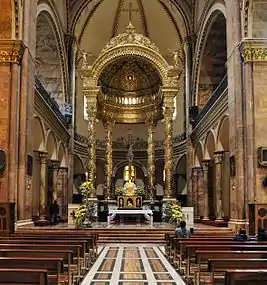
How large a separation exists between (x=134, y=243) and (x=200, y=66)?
48.2ft

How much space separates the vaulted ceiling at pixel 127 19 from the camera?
104 ft

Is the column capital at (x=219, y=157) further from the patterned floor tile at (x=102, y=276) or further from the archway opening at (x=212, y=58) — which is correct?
the patterned floor tile at (x=102, y=276)

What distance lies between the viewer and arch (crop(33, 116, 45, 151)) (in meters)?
22.6

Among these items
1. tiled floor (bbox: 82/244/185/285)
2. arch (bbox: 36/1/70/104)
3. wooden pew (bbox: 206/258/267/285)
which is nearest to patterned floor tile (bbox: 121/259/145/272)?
tiled floor (bbox: 82/244/185/285)

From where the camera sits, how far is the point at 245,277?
5.09 m

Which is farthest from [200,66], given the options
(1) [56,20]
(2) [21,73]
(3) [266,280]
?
(3) [266,280]

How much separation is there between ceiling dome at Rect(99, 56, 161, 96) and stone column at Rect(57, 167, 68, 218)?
6.03m

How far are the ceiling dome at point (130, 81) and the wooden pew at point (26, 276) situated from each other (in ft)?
89.7

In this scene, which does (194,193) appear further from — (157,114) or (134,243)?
(134,243)

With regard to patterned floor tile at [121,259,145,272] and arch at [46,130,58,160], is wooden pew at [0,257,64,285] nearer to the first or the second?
patterned floor tile at [121,259,145,272]

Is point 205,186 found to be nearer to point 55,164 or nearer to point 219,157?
point 219,157

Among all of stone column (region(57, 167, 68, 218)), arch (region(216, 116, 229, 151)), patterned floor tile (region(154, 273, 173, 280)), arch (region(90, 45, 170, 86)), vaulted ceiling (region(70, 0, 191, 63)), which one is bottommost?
patterned floor tile (region(154, 273, 173, 280))

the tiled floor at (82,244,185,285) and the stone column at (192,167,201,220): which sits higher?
the stone column at (192,167,201,220)

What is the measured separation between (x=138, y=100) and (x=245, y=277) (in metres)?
29.6
